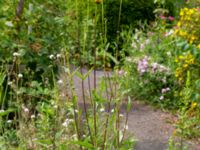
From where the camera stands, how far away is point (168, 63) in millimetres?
7281

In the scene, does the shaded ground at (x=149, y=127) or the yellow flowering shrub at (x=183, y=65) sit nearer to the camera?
the shaded ground at (x=149, y=127)

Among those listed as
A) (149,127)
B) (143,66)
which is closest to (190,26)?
(143,66)

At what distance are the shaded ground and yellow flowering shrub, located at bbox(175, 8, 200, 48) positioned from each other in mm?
1031

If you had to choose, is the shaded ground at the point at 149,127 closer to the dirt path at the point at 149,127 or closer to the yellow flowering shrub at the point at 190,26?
the dirt path at the point at 149,127

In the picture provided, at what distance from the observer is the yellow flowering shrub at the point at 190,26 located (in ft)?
21.7

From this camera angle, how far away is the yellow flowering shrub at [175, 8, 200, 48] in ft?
21.7

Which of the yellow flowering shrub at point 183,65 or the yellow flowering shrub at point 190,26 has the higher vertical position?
the yellow flowering shrub at point 190,26

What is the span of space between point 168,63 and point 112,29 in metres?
3.18

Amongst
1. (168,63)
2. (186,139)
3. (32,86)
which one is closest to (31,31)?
(32,86)

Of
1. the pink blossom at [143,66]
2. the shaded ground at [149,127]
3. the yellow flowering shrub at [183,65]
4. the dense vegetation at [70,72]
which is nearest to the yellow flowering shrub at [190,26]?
the dense vegetation at [70,72]

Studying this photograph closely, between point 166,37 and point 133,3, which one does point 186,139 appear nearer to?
point 166,37

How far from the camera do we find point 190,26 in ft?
22.1

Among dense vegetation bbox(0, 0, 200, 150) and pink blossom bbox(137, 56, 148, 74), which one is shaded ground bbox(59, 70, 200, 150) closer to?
dense vegetation bbox(0, 0, 200, 150)

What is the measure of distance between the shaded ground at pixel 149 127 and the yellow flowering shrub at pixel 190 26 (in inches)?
40.6
